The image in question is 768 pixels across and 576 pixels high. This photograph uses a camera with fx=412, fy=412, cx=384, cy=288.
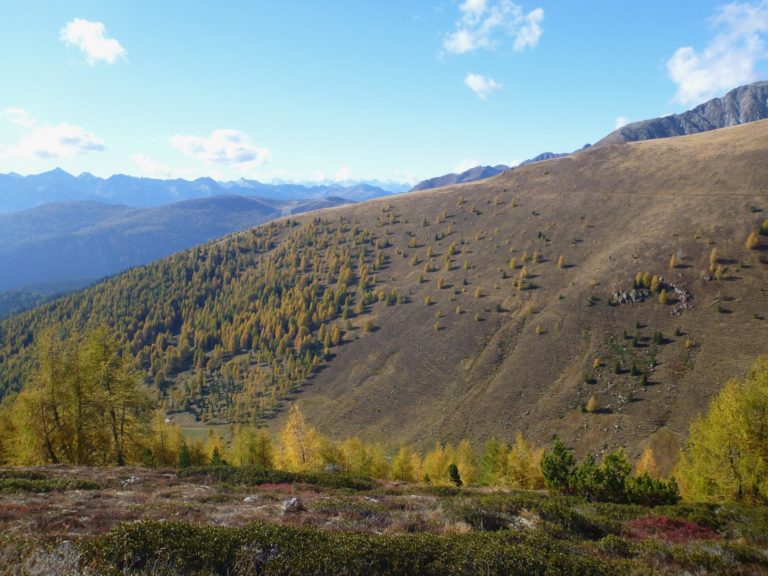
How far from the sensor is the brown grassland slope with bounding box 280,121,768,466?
99.1 m

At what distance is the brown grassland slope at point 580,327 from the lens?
99125 millimetres

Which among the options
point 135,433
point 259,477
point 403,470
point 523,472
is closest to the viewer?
point 259,477

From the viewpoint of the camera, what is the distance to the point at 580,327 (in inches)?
4884

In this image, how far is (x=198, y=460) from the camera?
204 ft

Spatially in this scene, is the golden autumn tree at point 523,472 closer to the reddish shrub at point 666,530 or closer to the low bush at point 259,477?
the low bush at point 259,477

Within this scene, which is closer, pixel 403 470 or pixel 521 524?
pixel 521 524

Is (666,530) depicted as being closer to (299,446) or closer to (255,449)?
(299,446)

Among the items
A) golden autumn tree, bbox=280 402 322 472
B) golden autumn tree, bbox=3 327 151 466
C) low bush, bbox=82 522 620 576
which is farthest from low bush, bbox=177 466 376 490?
golden autumn tree, bbox=280 402 322 472

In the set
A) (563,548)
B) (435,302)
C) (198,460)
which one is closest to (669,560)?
(563,548)

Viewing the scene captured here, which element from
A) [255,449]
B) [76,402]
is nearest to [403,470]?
[255,449]

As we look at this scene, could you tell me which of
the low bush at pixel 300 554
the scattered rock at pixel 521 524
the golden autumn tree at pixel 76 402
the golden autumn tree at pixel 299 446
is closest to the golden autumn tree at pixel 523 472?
the golden autumn tree at pixel 299 446

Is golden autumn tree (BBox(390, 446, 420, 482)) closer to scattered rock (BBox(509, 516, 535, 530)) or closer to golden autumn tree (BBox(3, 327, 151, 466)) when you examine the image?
golden autumn tree (BBox(3, 327, 151, 466))

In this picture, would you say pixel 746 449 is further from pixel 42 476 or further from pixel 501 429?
pixel 501 429

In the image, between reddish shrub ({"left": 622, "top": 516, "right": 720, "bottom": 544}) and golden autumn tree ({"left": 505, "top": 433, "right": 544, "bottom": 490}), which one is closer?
reddish shrub ({"left": 622, "top": 516, "right": 720, "bottom": 544})
